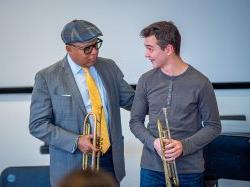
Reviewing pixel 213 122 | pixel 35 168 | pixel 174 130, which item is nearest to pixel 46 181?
pixel 35 168

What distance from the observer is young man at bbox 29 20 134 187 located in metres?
2.30

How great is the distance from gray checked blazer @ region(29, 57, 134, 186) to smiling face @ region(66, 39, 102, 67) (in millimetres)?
100

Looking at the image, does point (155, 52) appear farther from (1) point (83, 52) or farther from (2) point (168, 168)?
(2) point (168, 168)

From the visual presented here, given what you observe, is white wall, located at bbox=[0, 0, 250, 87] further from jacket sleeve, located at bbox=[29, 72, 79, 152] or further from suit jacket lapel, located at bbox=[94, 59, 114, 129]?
jacket sleeve, located at bbox=[29, 72, 79, 152]

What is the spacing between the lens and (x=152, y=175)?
7.63 feet

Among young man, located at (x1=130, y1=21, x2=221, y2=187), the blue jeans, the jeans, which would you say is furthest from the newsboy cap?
the blue jeans

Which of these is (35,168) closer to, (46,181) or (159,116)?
(46,181)

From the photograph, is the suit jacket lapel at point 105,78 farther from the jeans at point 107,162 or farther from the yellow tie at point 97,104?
the jeans at point 107,162

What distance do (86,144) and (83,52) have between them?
472mm

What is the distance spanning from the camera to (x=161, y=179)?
232 cm

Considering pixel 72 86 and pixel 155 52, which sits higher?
pixel 155 52

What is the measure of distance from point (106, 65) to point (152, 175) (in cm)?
67

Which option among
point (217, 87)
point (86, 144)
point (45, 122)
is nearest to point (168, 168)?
point (86, 144)

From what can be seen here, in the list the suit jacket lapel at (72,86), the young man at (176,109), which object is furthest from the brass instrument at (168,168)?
the suit jacket lapel at (72,86)
